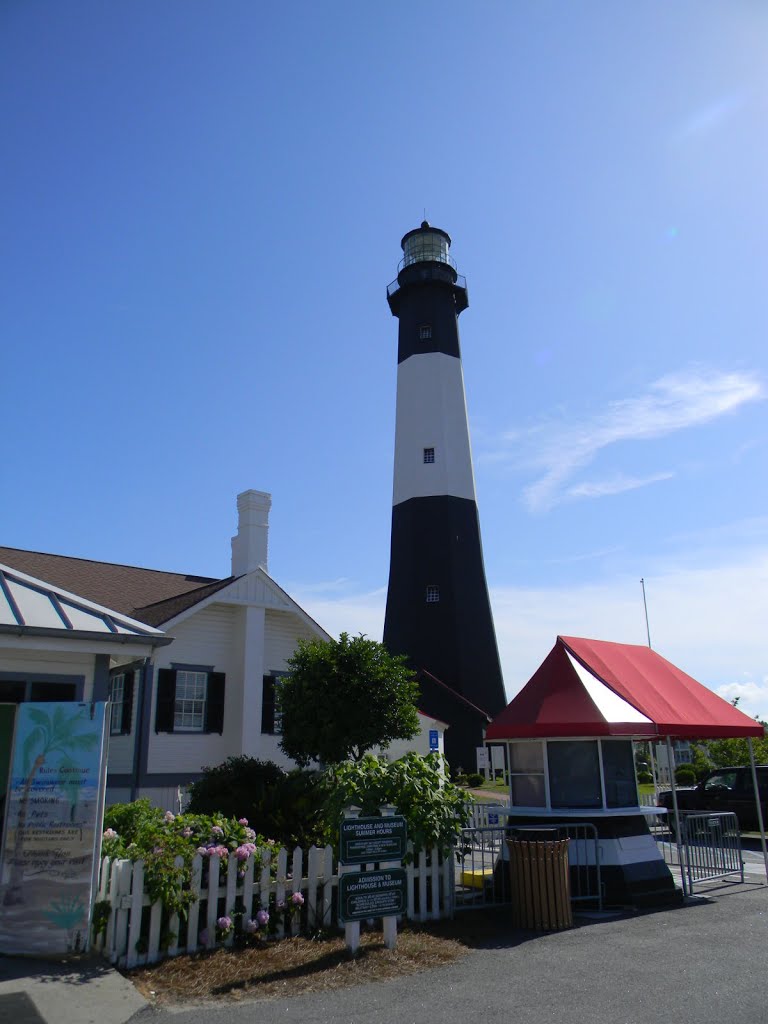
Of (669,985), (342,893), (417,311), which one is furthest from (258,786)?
(417,311)

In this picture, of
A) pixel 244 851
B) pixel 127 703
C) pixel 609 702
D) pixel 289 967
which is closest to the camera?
pixel 289 967

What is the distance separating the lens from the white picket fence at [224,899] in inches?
279

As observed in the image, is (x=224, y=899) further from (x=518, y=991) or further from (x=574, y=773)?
(x=574, y=773)

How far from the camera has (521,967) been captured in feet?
23.9

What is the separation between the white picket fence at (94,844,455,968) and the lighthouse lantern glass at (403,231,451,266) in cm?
3079

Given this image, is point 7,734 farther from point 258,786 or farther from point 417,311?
point 417,311

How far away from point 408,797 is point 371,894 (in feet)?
4.84

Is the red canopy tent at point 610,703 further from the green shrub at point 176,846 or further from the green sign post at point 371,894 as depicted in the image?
the green shrub at point 176,846

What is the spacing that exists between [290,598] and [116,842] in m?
10.6

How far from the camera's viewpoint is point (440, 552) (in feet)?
104

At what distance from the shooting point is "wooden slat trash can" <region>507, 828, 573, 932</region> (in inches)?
355

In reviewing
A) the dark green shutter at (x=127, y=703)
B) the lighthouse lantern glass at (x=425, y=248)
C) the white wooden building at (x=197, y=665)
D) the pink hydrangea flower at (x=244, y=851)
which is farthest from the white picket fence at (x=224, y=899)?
the lighthouse lantern glass at (x=425, y=248)

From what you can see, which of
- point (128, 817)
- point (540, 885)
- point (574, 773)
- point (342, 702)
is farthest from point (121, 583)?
point (540, 885)

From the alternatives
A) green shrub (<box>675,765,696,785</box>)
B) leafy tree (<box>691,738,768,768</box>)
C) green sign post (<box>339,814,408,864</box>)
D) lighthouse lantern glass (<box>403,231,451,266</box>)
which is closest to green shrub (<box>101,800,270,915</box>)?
green sign post (<box>339,814,408,864</box>)
